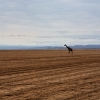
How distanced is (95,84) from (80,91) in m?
2.30

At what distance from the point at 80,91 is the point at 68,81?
2877mm

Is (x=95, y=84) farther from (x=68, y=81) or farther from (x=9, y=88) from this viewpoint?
(x=9, y=88)

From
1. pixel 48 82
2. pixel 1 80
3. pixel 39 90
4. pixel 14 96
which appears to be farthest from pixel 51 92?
pixel 1 80

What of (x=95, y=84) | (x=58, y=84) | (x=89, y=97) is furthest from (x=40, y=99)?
(x=95, y=84)

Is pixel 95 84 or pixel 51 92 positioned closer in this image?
pixel 51 92

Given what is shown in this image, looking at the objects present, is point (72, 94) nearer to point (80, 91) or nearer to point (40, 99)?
point (80, 91)

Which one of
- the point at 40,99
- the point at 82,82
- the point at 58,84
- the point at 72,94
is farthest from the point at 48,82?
the point at 40,99

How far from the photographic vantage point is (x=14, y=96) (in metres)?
11.4

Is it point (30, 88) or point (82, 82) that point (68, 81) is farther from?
point (30, 88)

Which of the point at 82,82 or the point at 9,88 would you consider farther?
the point at 82,82

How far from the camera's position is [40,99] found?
1080 centimetres

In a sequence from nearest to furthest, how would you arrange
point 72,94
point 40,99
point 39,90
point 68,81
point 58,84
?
point 40,99 < point 72,94 < point 39,90 < point 58,84 < point 68,81

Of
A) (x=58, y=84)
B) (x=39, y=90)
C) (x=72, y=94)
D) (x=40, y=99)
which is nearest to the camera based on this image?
(x=40, y=99)

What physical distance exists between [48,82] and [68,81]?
1.21 metres
